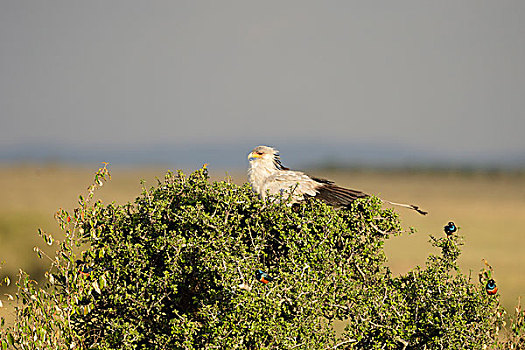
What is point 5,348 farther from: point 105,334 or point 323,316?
point 323,316

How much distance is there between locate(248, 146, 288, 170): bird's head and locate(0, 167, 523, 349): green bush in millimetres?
1080

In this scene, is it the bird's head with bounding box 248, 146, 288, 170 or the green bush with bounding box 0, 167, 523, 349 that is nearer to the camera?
the green bush with bounding box 0, 167, 523, 349

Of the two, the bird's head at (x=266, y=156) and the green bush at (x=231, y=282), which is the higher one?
the bird's head at (x=266, y=156)

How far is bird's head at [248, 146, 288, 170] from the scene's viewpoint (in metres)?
10.5

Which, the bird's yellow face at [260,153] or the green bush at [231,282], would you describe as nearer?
the green bush at [231,282]

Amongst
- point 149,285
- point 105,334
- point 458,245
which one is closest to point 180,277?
point 149,285

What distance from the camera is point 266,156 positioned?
34.8 ft

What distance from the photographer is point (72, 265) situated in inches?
374

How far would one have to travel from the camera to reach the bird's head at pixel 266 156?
10516 millimetres

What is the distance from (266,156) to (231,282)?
2.95 m

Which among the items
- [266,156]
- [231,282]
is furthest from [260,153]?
[231,282]

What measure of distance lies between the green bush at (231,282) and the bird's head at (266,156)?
1.08 m

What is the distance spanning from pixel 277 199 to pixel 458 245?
112 inches

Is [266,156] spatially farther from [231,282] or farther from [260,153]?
[231,282]
